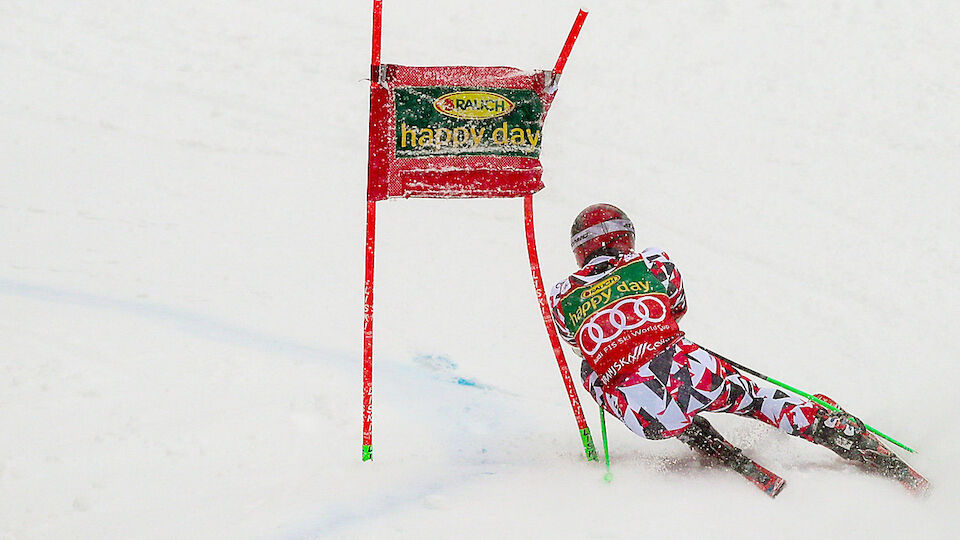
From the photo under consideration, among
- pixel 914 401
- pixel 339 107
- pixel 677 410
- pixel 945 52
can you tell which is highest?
pixel 945 52

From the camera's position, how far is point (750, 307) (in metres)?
4.81

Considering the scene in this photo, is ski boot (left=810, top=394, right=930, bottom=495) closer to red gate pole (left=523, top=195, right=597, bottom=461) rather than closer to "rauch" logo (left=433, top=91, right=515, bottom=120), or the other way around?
red gate pole (left=523, top=195, right=597, bottom=461)

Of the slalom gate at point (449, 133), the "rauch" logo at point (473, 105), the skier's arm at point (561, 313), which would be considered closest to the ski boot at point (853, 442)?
the skier's arm at point (561, 313)

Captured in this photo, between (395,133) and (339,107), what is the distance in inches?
160

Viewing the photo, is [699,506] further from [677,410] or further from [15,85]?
[15,85]

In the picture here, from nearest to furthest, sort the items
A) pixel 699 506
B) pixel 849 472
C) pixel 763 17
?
1. pixel 699 506
2. pixel 849 472
3. pixel 763 17

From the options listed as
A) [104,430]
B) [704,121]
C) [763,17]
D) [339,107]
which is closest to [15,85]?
[339,107]

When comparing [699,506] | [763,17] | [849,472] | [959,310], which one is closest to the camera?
[699,506]

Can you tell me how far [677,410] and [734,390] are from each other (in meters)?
0.25

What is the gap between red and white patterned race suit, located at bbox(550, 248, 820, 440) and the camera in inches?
117

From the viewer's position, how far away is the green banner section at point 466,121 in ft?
9.62

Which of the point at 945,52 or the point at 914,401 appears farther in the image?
the point at 945,52

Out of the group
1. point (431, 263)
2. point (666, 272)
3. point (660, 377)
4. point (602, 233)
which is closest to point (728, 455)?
point (660, 377)

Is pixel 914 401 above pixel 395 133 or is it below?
below
